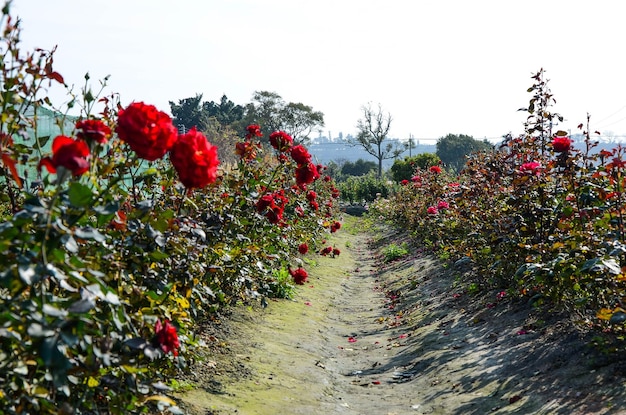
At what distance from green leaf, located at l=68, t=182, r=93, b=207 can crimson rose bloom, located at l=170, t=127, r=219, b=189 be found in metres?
0.45

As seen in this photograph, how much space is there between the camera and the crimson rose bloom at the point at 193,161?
2.46 meters

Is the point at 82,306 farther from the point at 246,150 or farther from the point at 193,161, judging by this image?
the point at 246,150

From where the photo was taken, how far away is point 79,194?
2107mm

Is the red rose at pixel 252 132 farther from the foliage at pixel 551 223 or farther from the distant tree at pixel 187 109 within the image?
the distant tree at pixel 187 109

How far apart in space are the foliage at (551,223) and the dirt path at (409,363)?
0.32 m

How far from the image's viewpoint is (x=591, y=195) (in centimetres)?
496

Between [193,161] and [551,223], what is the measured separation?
4.68 metres

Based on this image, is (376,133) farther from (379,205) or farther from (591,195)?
(591,195)

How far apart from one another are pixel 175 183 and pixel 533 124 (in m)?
4.74

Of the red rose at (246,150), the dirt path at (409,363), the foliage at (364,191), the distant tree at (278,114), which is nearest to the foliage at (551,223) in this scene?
the dirt path at (409,363)

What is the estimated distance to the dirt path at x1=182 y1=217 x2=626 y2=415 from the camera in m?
4.21

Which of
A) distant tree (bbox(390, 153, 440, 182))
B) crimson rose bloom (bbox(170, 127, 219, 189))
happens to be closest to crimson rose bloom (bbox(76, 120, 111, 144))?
crimson rose bloom (bbox(170, 127, 219, 189))

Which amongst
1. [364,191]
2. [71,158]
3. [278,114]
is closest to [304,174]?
[71,158]

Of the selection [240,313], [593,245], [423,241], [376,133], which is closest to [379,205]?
[423,241]
